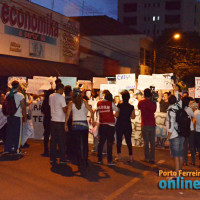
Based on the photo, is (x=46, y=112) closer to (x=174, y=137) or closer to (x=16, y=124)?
(x=16, y=124)

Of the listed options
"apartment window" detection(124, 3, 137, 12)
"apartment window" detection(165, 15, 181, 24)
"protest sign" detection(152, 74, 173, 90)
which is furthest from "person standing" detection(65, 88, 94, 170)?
"apartment window" detection(124, 3, 137, 12)

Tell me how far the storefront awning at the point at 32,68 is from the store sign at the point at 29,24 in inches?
57.9

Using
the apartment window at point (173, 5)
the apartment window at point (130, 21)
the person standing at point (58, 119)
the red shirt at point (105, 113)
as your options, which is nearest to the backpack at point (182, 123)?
the red shirt at point (105, 113)

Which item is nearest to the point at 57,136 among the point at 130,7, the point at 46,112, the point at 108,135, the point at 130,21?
the point at 108,135

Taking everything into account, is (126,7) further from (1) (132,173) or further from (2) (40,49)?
(1) (132,173)

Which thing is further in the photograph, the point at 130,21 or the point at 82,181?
the point at 130,21

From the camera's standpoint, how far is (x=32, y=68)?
849 inches

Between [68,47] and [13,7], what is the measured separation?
22.3 feet

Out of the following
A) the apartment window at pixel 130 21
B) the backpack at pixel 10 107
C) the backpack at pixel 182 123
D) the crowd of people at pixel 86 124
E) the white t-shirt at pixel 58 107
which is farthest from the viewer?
the apartment window at pixel 130 21

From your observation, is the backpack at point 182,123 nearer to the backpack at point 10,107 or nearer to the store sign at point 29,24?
the backpack at point 10,107

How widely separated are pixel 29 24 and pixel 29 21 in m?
0.18

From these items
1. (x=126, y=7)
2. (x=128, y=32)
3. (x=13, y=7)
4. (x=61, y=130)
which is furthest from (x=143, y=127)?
(x=126, y=7)

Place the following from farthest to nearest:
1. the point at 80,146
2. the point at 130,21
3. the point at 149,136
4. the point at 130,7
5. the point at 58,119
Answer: the point at 130,21, the point at 130,7, the point at 149,136, the point at 58,119, the point at 80,146

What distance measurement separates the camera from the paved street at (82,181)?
240 inches
